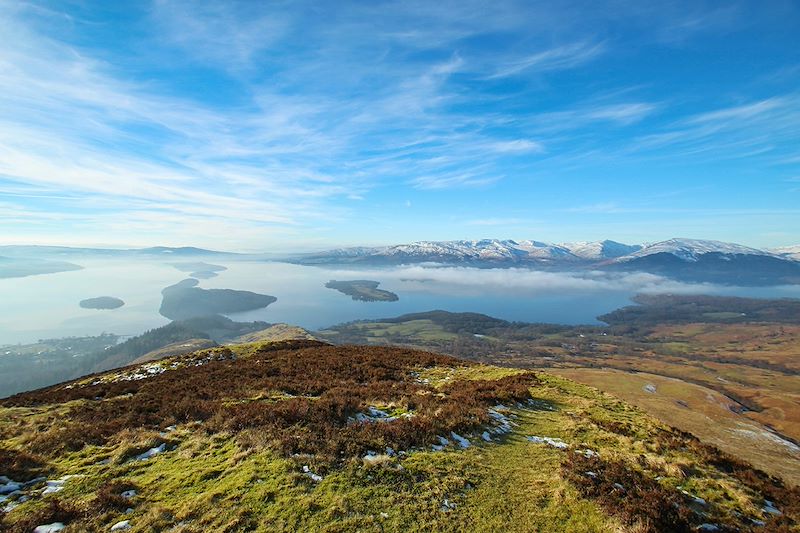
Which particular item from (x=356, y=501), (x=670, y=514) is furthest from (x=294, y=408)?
(x=670, y=514)

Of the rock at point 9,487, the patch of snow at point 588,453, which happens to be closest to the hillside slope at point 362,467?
the rock at point 9,487

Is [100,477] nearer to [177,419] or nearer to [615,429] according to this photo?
[177,419]

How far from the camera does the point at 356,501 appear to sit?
31.7 ft

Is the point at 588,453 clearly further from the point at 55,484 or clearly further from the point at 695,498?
the point at 55,484

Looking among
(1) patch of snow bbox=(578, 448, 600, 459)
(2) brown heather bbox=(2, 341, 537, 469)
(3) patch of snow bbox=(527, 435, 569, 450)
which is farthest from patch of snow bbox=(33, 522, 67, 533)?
(1) patch of snow bbox=(578, 448, 600, 459)

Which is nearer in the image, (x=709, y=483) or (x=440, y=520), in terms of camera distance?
(x=440, y=520)

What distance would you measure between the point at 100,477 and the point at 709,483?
70.0 ft

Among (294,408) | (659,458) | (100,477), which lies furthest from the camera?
(294,408)

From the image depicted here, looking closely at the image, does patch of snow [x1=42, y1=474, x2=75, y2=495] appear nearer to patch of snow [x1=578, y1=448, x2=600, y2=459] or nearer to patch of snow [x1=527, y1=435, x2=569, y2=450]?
patch of snow [x1=527, y1=435, x2=569, y2=450]

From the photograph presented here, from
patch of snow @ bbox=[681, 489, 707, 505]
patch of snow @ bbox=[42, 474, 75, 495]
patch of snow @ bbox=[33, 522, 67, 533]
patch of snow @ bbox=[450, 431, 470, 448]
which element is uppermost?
patch of snow @ bbox=[33, 522, 67, 533]

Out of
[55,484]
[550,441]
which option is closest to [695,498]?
[550,441]

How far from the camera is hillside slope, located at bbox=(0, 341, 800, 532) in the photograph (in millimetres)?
9383

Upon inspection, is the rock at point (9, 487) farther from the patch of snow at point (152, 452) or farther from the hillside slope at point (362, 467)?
the patch of snow at point (152, 452)

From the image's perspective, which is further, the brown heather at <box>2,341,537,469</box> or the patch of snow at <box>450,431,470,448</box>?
the patch of snow at <box>450,431,470,448</box>
